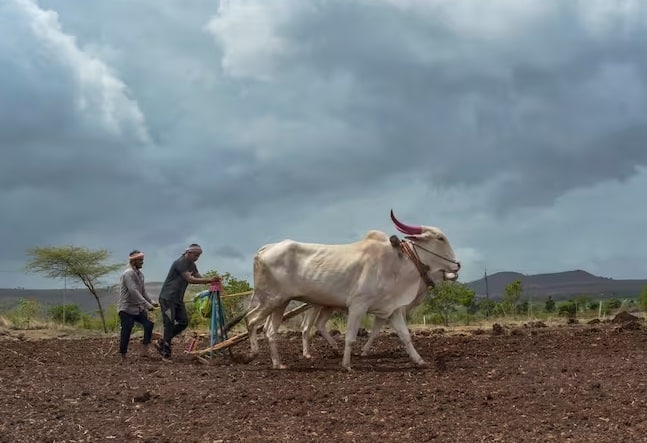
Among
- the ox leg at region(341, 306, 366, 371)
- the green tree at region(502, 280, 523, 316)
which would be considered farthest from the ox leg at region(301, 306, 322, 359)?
the green tree at region(502, 280, 523, 316)

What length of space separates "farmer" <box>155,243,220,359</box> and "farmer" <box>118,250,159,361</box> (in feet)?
0.83

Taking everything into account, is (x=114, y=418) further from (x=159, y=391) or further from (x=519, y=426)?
(x=519, y=426)

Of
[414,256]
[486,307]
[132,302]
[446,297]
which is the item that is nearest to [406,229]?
[414,256]

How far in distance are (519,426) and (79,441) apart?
137 inches

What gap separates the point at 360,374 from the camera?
30.4ft

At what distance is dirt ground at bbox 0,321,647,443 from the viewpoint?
636cm

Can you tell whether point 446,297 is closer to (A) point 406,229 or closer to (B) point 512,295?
(B) point 512,295

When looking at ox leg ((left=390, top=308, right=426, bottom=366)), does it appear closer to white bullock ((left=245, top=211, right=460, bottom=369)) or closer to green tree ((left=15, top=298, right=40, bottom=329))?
white bullock ((left=245, top=211, right=460, bottom=369))

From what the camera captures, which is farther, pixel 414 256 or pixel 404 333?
pixel 414 256

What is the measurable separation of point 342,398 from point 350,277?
263 centimetres

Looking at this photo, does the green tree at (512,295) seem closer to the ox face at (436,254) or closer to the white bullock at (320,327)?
the white bullock at (320,327)

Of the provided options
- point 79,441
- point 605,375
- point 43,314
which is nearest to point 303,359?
point 605,375

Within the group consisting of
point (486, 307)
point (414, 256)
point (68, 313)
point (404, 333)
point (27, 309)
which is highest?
point (68, 313)

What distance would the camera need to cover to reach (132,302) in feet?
36.8
